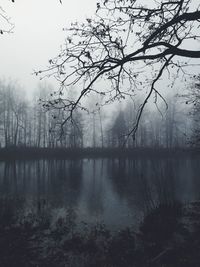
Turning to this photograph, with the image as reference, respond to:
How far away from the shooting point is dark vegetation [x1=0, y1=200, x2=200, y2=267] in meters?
6.86

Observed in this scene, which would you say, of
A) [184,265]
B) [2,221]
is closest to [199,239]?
[184,265]

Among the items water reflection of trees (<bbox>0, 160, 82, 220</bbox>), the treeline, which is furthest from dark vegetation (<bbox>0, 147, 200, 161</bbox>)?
water reflection of trees (<bbox>0, 160, 82, 220</bbox>)

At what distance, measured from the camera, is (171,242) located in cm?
→ 830

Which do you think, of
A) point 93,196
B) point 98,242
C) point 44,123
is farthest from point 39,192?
point 44,123

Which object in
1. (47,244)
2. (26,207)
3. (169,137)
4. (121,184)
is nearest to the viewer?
(47,244)

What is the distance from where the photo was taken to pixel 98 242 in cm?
835

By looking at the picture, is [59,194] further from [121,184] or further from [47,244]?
[47,244]

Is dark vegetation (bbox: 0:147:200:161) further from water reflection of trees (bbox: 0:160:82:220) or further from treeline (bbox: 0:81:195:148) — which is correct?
water reflection of trees (bbox: 0:160:82:220)

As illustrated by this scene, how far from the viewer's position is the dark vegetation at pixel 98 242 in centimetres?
686

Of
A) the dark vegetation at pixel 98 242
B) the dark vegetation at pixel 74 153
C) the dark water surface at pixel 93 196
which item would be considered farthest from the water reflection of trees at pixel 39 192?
the dark vegetation at pixel 74 153

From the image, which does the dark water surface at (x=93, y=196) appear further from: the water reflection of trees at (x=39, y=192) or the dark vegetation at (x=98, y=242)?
the dark vegetation at (x=98, y=242)

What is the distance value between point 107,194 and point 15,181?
9013 millimetres

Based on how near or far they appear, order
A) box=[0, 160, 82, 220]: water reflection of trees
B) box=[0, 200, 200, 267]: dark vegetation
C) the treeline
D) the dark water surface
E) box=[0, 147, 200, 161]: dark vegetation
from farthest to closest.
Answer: the treeline < box=[0, 147, 200, 161]: dark vegetation < box=[0, 160, 82, 220]: water reflection of trees < the dark water surface < box=[0, 200, 200, 267]: dark vegetation

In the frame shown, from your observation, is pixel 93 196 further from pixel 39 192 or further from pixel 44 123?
pixel 44 123
